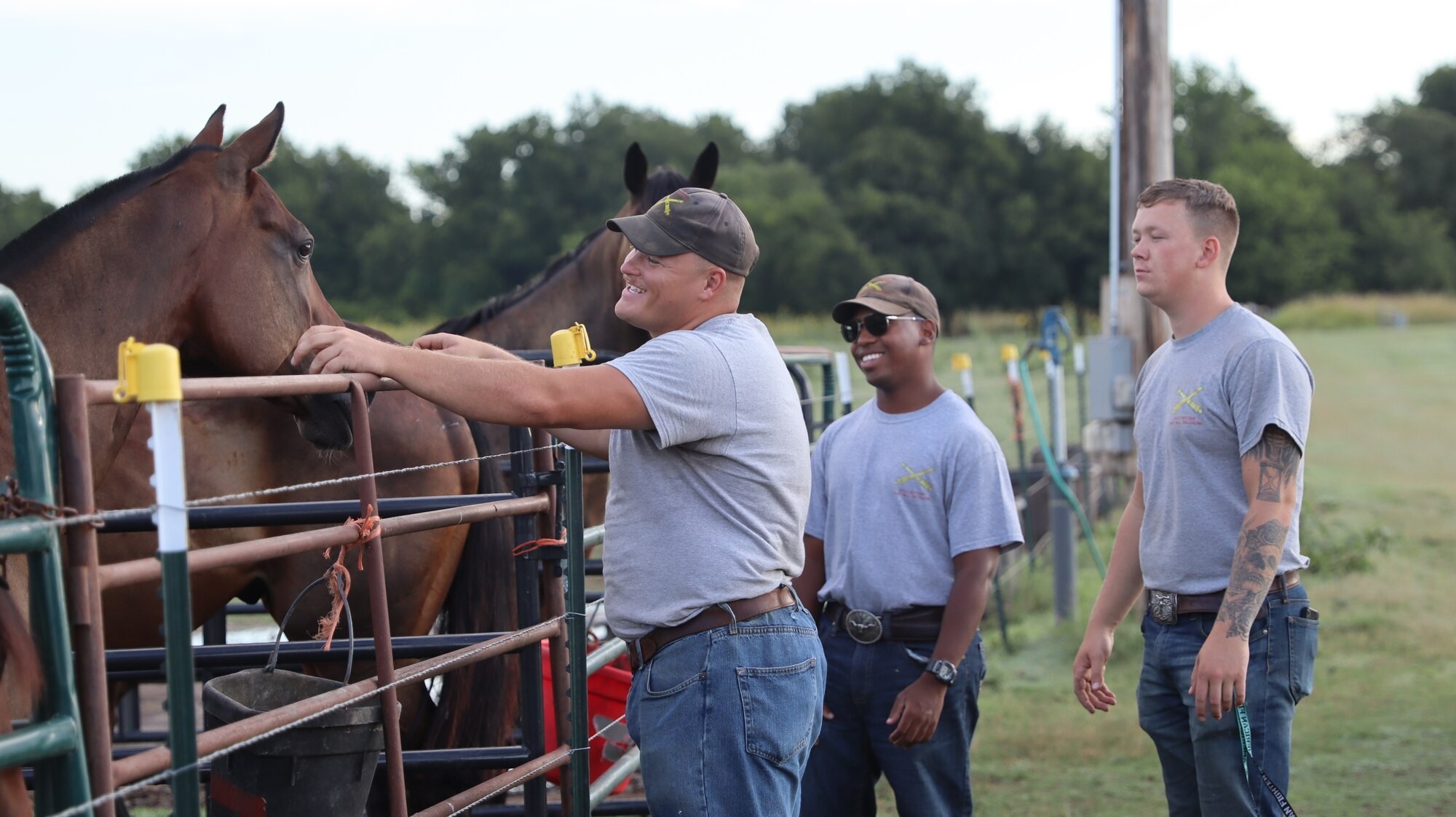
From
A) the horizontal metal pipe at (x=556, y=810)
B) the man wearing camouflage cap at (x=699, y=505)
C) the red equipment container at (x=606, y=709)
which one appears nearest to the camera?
the man wearing camouflage cap at (x=699, y=505)

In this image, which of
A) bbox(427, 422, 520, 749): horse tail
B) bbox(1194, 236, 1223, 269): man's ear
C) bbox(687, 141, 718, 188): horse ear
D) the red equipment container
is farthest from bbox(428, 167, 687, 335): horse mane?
bbox(1194, 236, 1223, 269): man's ear

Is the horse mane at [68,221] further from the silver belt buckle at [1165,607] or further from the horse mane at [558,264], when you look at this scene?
the silver belt buckle at [1165,607]

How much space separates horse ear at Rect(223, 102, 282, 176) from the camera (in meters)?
3.19

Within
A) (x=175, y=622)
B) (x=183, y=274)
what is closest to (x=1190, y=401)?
(x=175, y=622)

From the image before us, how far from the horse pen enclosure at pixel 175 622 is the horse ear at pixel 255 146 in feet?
3.11

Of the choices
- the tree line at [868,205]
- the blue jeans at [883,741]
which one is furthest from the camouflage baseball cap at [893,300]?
Answer: the tree line at [868,205]

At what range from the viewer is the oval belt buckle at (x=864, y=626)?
3.44 metres

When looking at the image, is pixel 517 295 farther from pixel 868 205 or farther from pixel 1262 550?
pixel 868 205

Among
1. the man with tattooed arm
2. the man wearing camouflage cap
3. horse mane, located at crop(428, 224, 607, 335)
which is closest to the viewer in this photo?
the man wearing camouflage cap

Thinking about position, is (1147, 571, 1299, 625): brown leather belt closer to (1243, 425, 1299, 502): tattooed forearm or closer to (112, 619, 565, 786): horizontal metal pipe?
(1243, 425, 1299, 502): tattooed forearm

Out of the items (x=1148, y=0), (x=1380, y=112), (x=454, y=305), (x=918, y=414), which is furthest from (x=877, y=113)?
(x=918, y=414)

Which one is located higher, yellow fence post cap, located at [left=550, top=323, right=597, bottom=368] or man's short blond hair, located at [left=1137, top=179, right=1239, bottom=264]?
man's short blond hair, located at [left=1137, top=179, right=1239, bottom=264]

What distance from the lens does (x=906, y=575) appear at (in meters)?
3.45

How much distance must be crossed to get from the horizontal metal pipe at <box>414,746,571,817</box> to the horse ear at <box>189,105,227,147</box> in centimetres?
177
